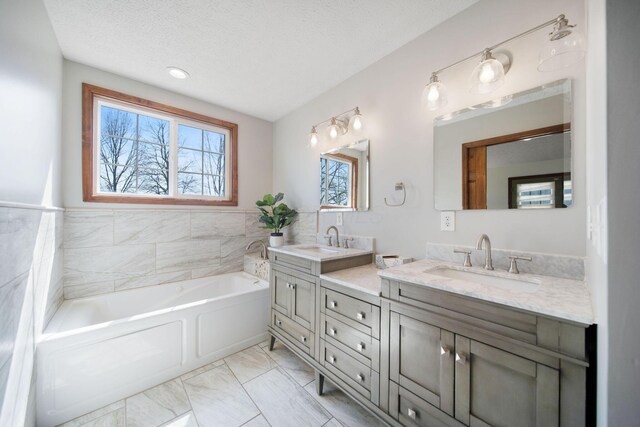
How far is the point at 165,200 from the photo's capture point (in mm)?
2516

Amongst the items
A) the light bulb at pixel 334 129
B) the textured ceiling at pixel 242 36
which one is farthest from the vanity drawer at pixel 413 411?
the textured ceiling at pixel 242 36

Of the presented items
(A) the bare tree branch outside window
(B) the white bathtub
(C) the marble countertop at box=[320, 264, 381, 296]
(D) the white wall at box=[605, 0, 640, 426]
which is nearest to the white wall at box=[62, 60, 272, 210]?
(A) the bare tree branch outside window

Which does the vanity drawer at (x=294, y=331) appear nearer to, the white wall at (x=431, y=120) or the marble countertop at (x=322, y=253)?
the marble countertop at (x=322, y=253)

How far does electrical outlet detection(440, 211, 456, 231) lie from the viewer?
150 centimetres

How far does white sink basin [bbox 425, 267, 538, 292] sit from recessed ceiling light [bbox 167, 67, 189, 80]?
8.54 feet

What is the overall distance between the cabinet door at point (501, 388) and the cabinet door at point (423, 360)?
0.04 m

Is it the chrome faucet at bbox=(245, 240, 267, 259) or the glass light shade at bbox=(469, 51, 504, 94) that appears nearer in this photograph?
the glass light shade at bbox=(469, 51, 504, 94)

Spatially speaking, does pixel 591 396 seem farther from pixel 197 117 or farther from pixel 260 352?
pixel 197 117

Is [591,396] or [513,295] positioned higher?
[513,295]

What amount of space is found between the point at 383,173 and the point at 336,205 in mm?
610

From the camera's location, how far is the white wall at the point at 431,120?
115 centimetres

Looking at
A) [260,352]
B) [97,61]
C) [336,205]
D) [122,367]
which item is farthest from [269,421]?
[97,61]

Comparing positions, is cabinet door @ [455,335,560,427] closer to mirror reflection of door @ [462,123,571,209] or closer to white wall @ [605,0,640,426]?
white wall @ [605,0,640,426]

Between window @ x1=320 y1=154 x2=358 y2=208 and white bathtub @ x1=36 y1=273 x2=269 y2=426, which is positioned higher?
window @ x1=320 y1=154 x2=358 y2=208
